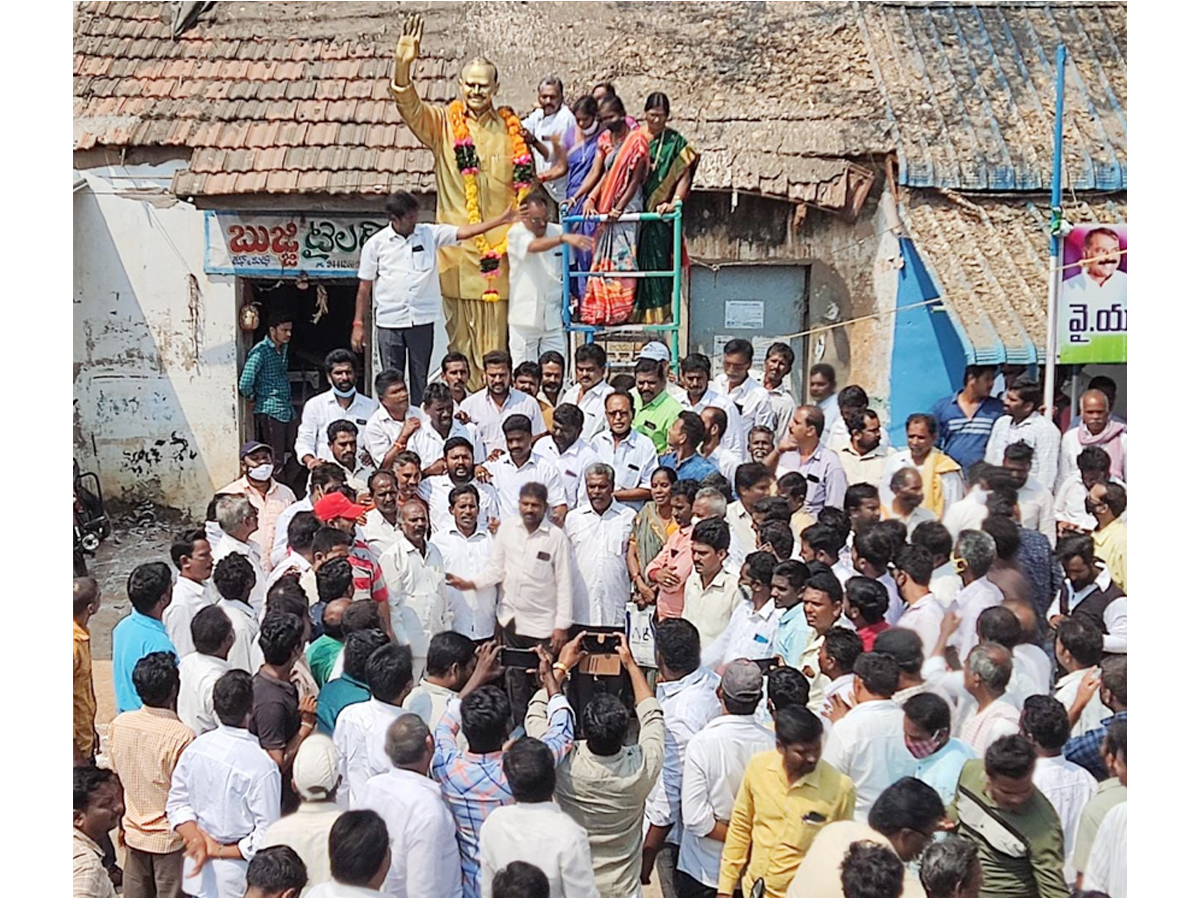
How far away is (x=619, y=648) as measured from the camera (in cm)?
559

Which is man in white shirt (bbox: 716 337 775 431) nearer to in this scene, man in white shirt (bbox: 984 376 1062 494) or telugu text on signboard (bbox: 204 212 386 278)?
man in white shirt (bbox: 984 376 1062 494)

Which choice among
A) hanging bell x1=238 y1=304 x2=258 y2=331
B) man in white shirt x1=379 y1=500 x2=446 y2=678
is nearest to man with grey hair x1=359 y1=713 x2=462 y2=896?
man in white shirt x1=379 y1=500 x2=446 y2=678

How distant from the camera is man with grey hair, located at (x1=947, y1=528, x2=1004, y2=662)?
4.93 meters

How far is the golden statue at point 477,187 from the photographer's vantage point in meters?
7.96

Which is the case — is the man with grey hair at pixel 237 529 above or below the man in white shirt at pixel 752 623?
above

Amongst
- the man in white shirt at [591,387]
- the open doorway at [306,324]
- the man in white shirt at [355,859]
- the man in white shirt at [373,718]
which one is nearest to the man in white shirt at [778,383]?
the man in white shirt at [591,387]

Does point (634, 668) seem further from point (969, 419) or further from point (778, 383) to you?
point (969, 419)

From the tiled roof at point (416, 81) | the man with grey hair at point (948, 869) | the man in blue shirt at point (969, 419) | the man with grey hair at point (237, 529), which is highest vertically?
the tiled roof at point (416, 81)

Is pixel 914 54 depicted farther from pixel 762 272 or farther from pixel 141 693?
pixel 141 693

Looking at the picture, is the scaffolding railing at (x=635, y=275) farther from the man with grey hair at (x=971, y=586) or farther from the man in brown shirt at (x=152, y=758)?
the man in brown shirt at (x=152, y=758)

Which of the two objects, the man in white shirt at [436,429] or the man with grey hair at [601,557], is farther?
the man in white shirt at [436,429]

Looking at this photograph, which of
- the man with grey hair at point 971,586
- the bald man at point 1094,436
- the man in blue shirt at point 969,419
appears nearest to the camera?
the man with grey hair at point 971,586

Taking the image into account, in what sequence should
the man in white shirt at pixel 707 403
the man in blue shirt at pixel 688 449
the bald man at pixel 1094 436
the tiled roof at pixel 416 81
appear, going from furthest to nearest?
the tiled roof at pixel 416 81 < the man in white shirt at pixel 707 403 < the bald man at pixel 1094 436 < the man in blue shirt at pixel 688 449

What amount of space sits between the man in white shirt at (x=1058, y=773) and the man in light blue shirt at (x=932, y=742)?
8.2 inches
